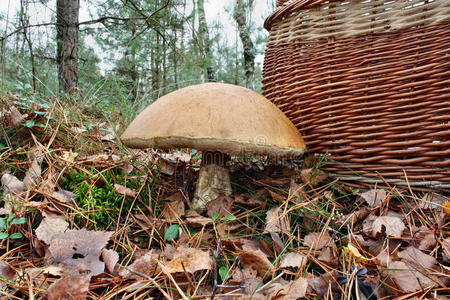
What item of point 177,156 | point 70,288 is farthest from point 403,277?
point 177,156

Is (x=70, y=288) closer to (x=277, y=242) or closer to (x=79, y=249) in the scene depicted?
(x=79, y=249)

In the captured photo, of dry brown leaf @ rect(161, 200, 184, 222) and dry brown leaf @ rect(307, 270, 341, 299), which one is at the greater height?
dry brown leaf @ rect(161, 200, 184, 222)

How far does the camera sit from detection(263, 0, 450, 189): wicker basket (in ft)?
4.17

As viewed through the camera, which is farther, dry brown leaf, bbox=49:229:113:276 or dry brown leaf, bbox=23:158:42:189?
dry brown leaf, bbox=23:158:42:189

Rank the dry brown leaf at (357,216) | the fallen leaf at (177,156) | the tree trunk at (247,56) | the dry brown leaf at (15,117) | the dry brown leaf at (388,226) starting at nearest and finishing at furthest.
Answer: the dry brown leaf at (388,226) < the dry brown leaf at (357,216) < the dry brown leaf at (15,117) < the fallen leaf at (177,156) < the tree trunk at (247,56)

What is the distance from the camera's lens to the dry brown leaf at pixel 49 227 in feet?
3.30

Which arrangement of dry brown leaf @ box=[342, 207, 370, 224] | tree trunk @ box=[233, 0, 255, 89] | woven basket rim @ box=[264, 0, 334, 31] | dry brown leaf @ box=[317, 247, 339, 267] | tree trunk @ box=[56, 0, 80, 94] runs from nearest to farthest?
dry brown leaf @ box=[317, 247, 339, 267]
dry brown leaf @ box=[342, 207, 370, 224]
woven basket rim @ box=[264, 0, 334, 31]
tree trunk @ box=[56, 0, 80, 94]
tree trunk @ box=[233, 0, 255, 89]

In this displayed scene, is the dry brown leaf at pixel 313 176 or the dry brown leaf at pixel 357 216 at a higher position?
the dry brown leaf at pixel 313 176

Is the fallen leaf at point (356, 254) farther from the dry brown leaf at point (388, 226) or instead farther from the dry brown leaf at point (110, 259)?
the dry brown leaf at point (110, 259)

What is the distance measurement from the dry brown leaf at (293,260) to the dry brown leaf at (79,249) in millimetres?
647

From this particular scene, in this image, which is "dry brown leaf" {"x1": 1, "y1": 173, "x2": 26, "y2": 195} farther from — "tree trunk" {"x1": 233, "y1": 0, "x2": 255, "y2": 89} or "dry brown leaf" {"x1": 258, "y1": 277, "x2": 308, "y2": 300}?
"tree trunk" {"x1": 233, "y1": 0, "x2": 255, "y2": 89}

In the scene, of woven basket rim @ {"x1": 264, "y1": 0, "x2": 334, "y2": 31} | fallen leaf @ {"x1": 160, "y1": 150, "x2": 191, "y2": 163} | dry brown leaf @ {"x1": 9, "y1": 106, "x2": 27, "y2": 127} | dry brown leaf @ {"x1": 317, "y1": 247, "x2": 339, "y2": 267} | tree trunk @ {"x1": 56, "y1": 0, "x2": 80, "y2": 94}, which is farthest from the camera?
tree trunk @ {"x1": 56, "y1": 0, "x2": 80, "y2": 94}

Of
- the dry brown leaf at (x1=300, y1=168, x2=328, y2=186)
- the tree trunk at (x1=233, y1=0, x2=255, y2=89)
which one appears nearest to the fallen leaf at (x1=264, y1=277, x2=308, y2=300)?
the dry brown leaf at (x1=300, y1=168, x2=328, y2=186)

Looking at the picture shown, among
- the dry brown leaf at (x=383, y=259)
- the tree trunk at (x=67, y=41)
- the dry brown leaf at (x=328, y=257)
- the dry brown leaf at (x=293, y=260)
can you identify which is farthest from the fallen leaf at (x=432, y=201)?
the tree trunk at (x=67, y=41)
